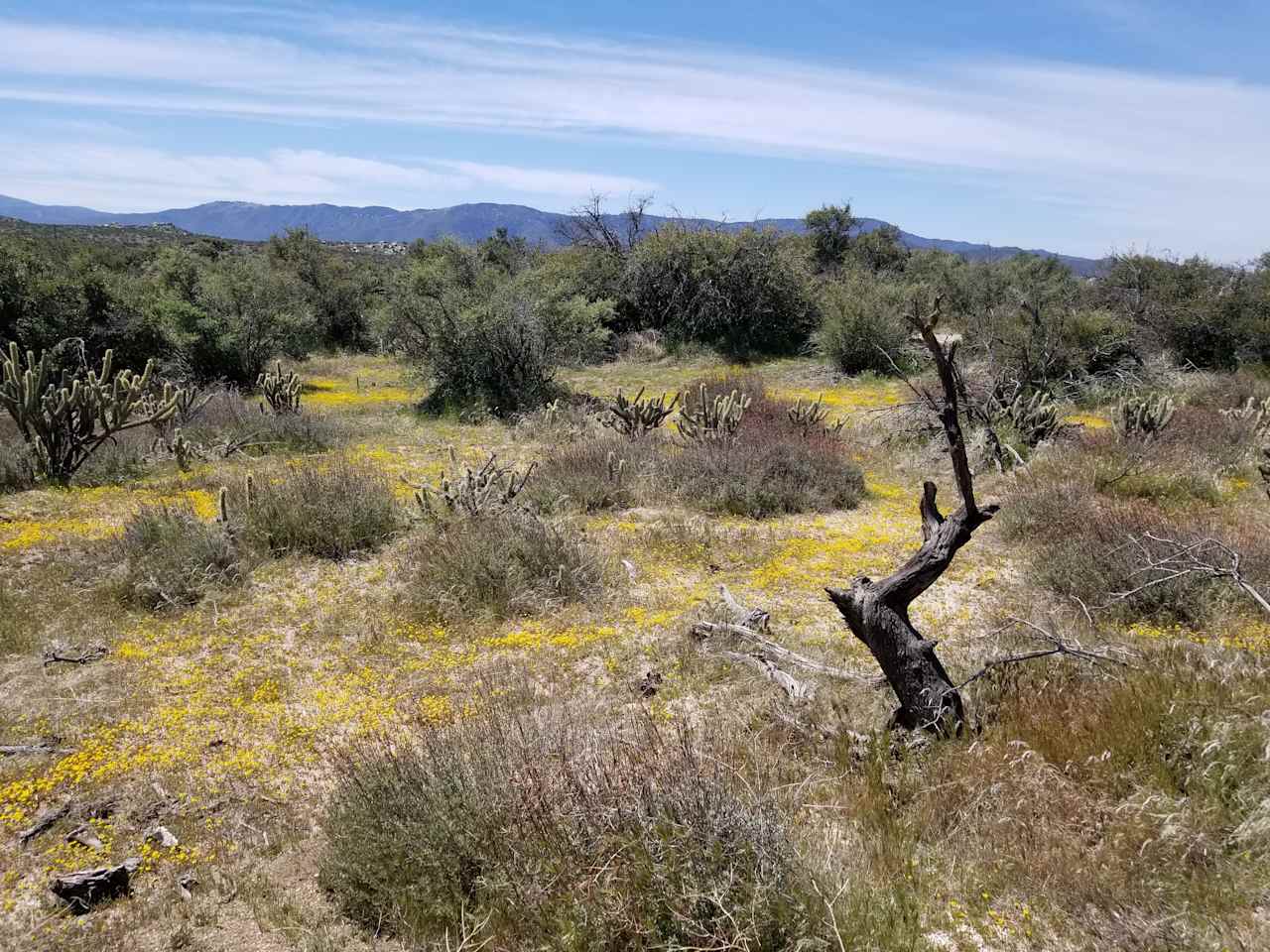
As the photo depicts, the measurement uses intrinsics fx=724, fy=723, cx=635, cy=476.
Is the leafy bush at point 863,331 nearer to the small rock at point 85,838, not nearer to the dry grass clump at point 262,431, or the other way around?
the dry grass clump at point 262,431

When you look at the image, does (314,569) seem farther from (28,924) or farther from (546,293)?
(546,293)

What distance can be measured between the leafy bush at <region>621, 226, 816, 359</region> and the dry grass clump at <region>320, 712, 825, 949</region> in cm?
2044

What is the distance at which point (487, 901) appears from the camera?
284 cm

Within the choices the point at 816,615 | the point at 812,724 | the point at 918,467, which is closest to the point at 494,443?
the point at 918,467

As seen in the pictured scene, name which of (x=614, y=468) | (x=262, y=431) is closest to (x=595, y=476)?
(x=614, y=468)

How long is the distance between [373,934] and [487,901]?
1.75 ft

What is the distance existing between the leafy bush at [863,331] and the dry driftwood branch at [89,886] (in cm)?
1885

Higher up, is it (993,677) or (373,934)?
(993,677)

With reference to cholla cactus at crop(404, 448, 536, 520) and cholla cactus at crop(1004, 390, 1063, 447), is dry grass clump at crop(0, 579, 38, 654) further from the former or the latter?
cholla cactus at crop(1004, 390, 1063, 447)

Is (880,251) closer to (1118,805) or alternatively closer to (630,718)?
(630,718)

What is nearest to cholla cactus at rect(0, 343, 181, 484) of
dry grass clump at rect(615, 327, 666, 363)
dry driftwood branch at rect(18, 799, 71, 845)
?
dry driftwood branch at rect(18, 799, 71, 845)

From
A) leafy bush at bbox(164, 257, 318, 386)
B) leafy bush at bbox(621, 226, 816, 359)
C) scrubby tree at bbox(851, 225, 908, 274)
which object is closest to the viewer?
leafy bush at bbox(164, 257, 318, 386)

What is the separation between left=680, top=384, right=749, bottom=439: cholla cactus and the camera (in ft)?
37.4

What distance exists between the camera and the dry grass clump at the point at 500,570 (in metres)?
6.25
